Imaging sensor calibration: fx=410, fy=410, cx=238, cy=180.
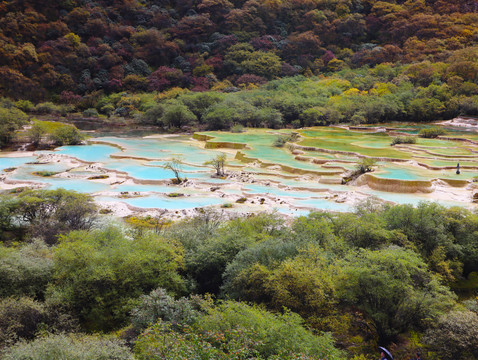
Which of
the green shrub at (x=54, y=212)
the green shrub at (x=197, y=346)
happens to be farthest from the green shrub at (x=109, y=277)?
the green shrub at (x=54, y=212)

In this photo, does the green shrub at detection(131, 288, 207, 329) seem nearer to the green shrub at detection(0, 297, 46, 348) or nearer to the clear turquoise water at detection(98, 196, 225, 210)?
the green shrub at detection(0, 297, 46, 348)

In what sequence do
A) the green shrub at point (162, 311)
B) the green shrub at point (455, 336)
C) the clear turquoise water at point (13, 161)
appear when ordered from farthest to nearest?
1. the clear turquoise water at point (13, 161)
2. the green shrub at point (162, 311)
3. the green shrub at point (455, 336)

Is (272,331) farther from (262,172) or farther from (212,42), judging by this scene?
Answer: (212,42)

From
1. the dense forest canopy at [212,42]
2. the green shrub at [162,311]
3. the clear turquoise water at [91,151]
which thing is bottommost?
the green shrub at [162,311]

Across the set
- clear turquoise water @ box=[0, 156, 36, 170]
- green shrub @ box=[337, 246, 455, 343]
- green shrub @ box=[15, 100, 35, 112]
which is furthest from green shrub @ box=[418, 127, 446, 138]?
green shrub @ box=[15, 100, 35, 112]

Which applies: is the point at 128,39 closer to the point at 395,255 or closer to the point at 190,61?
the point at 190,61

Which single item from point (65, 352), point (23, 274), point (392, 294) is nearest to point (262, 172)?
point (392, 294)

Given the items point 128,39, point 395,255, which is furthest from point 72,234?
point 128,39

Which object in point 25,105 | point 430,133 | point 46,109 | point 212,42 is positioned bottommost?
point 430,133

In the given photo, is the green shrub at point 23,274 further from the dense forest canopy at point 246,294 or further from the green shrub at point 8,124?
the green shrub at point 8,124
